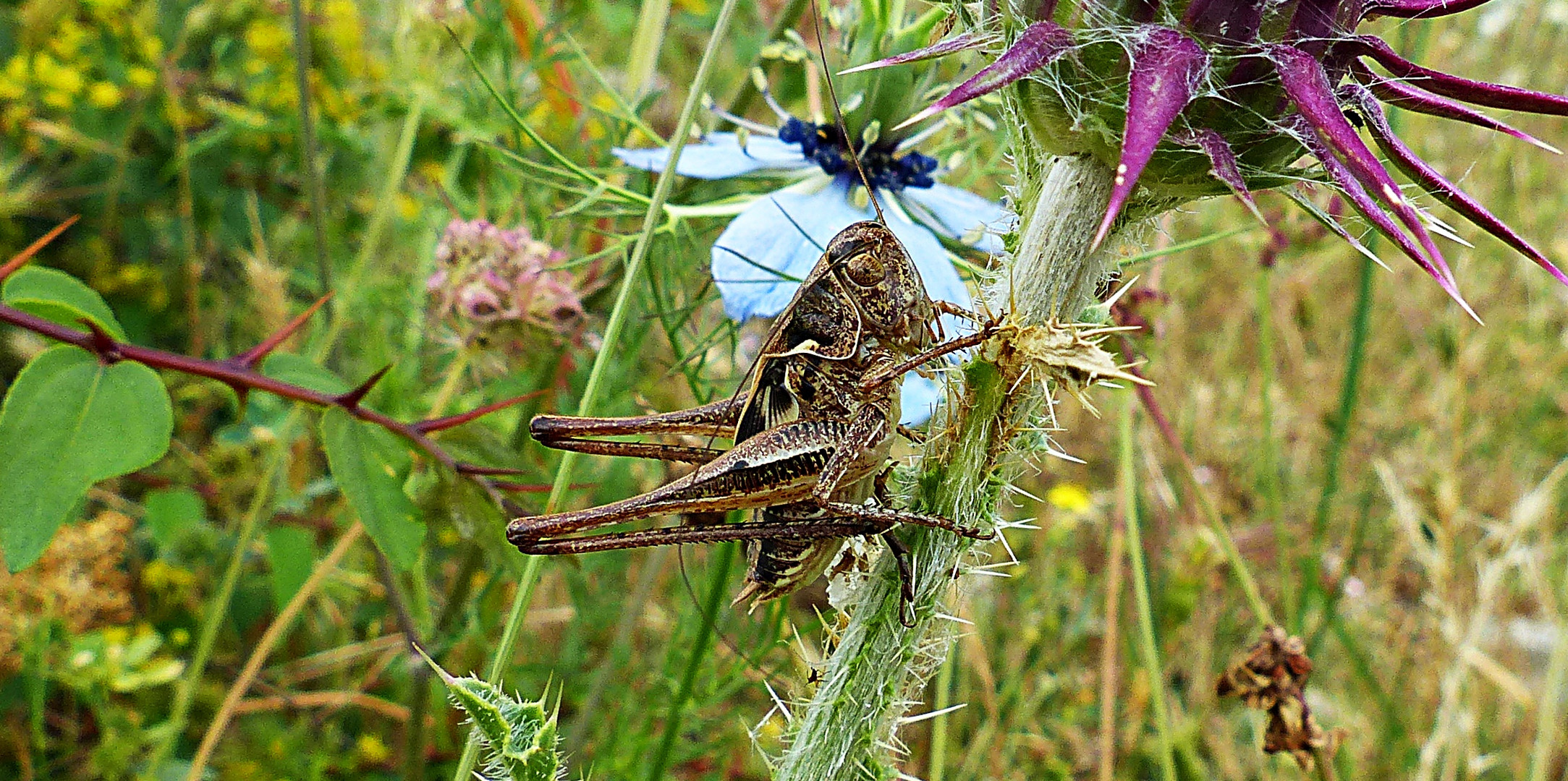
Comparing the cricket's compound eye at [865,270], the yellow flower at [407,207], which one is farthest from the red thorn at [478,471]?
the yellow flower at [407,207]

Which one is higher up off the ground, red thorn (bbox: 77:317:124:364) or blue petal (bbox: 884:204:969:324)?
blue petal (bbox: 884:204:969:324)

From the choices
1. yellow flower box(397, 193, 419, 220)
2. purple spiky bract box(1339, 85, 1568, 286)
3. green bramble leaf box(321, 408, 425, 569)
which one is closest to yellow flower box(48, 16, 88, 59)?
yellow flower box(397, 193, 419, 220)

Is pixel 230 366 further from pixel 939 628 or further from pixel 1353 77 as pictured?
pixel 1353 77

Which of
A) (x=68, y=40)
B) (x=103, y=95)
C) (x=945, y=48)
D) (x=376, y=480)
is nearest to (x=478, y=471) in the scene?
(x=376, y=480)

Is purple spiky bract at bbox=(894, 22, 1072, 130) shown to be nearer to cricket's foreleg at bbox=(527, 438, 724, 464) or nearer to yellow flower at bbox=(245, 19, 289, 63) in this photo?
cricket's foreleg at bbox=(527, 438, 724, 464)

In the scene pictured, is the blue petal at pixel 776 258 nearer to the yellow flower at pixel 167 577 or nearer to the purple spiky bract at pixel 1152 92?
the purple spiky bract at pixel 1152 92

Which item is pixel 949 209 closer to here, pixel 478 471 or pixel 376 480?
pixel 478 471
